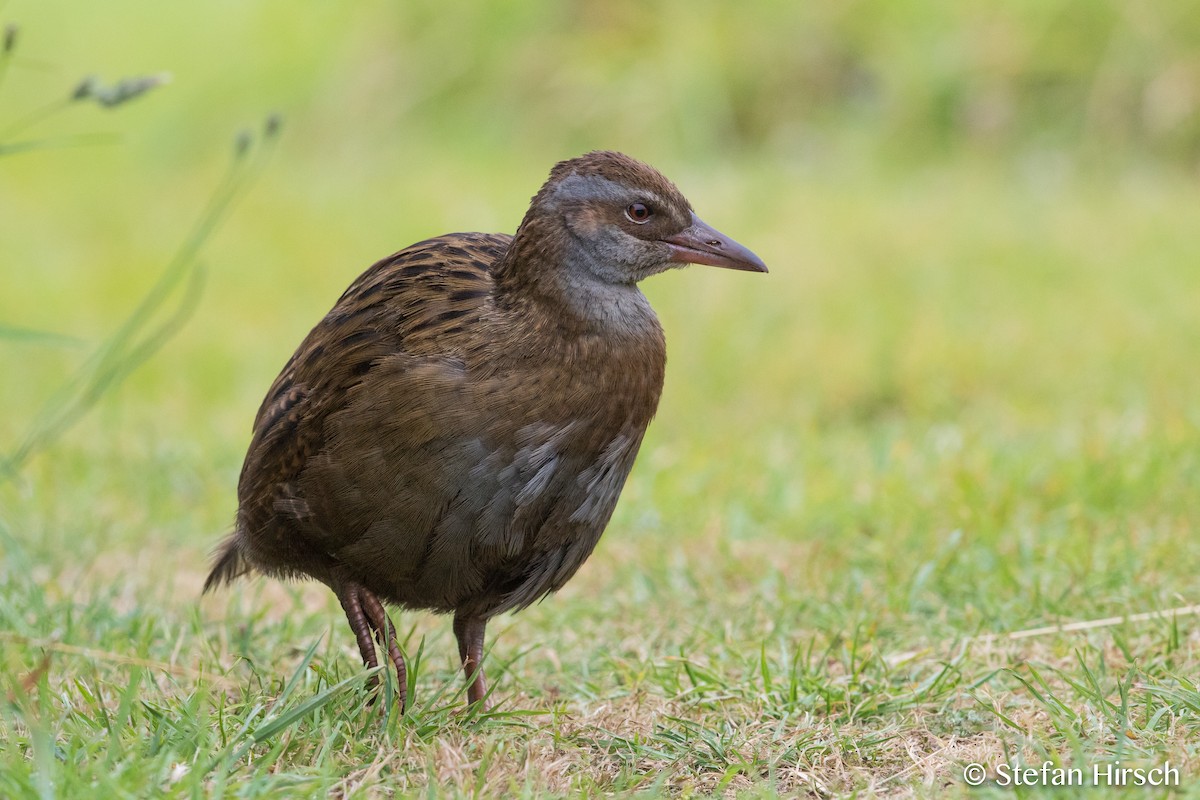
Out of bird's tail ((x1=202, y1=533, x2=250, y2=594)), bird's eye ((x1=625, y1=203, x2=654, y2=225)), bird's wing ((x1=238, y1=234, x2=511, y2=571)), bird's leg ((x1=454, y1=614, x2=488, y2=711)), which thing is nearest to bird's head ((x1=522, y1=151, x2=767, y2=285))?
bird's eye ((x1=625, y1=203, x2=654, y2=225))

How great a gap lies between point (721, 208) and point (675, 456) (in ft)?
8.23

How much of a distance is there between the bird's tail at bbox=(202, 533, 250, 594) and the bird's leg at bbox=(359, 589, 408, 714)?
48cm

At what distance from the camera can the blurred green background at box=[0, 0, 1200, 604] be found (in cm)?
594

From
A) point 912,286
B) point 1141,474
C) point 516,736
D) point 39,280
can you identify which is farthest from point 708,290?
point 516,736

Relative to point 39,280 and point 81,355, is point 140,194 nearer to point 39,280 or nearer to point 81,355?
point 39,280

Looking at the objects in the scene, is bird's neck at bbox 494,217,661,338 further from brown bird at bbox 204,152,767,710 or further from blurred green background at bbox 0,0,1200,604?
blurred green background at bbox 0,0,1200,604

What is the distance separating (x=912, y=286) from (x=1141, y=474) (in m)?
2.78

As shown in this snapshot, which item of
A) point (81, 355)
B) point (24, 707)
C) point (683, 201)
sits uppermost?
point (683, 201)

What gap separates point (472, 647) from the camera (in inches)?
140

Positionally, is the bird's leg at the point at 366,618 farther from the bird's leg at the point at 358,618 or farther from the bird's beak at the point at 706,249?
the bird's beak at the point at 706,249

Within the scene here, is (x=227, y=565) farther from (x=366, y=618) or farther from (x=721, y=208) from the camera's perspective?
(x=721, y=208)

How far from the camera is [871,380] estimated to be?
6.72 meters

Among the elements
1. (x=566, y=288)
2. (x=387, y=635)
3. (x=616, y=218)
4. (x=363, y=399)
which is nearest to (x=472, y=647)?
(x=387, y=635)

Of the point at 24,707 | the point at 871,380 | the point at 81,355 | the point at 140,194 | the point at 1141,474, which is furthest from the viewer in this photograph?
the point at 140,194
